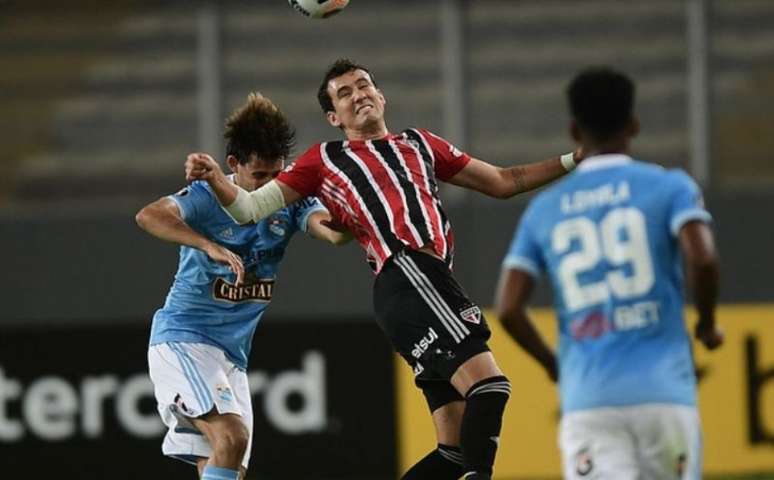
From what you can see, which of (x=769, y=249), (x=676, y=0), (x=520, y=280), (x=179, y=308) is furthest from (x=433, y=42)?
(x=520, y=280)

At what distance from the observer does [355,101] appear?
6.96m

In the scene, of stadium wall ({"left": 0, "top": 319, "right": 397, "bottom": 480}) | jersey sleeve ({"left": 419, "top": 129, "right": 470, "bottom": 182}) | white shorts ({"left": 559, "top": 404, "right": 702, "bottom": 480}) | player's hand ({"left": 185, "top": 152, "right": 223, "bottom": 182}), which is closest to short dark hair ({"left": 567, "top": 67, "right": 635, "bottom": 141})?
white shorts ({"left": 559, "top": 404, "right": 702, "bottom": 480})

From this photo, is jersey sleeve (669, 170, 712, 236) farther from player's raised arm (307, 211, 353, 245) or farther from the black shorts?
player's raised arm (307, 211, 353, 245)

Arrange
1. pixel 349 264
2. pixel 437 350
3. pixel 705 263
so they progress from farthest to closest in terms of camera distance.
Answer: pixel 349 264 < pixel 437 350 < pixel 705 263

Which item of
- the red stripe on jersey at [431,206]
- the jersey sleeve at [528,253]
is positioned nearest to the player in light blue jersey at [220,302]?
the red stripe on jersey at [431,206]

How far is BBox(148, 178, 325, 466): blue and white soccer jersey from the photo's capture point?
720 cm

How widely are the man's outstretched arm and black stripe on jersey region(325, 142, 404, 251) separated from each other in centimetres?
22

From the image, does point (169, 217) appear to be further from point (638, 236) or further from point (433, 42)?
point (433, 42)

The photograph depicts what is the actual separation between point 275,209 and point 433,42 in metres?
6.42

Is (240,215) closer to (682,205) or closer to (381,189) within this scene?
(381,189)

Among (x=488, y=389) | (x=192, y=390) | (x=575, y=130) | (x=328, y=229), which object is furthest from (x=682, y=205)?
(x=192, y=390)

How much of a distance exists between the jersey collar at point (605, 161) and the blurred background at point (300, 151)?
6681mm

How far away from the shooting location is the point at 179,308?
734 cm

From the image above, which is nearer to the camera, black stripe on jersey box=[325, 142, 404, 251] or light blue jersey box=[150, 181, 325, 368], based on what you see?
black stripe on jersey box=[325, 142, 404, 251]
